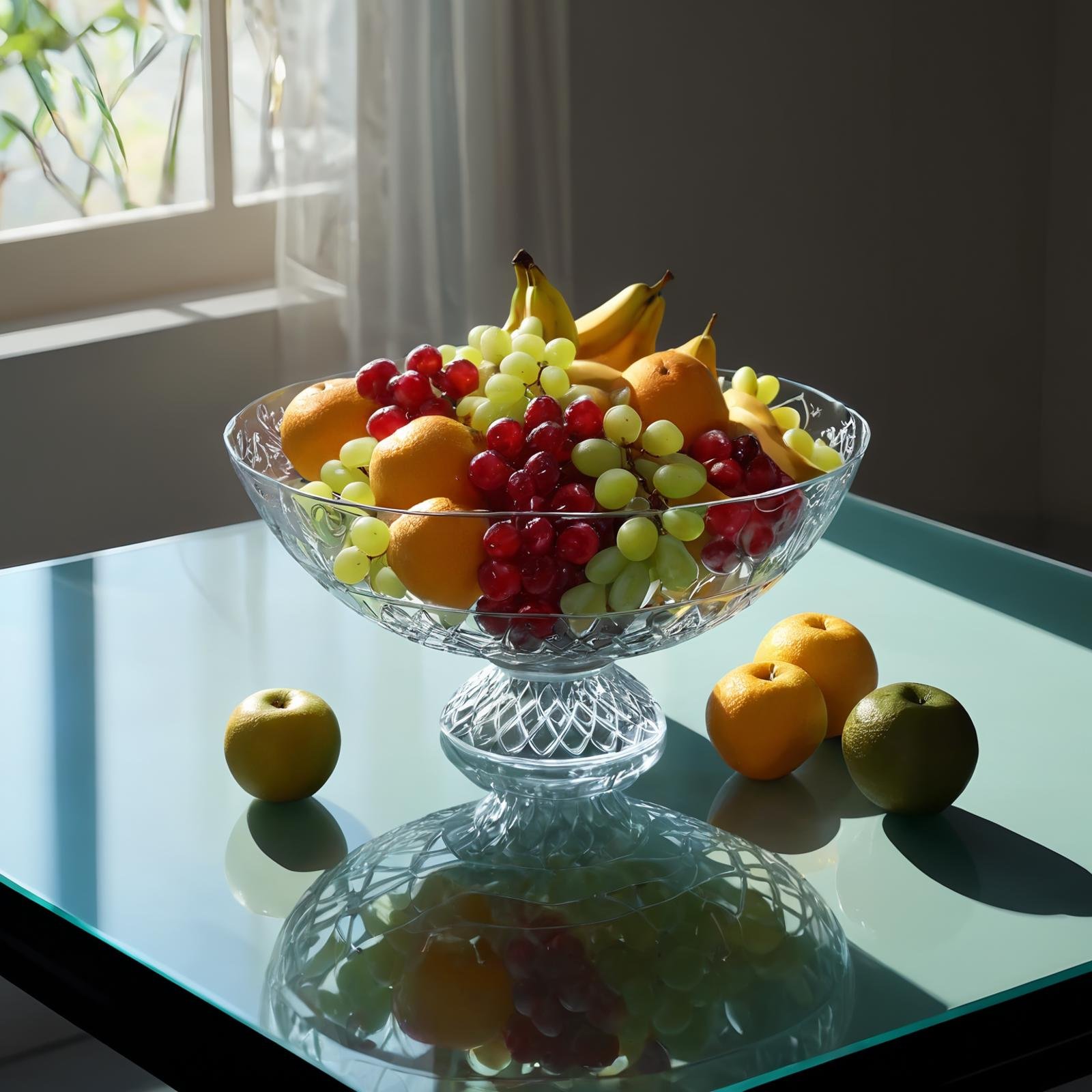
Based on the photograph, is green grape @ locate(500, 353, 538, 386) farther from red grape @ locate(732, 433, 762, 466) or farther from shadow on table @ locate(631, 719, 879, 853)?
shadow on table @ locate(631, 719, 879, 853)

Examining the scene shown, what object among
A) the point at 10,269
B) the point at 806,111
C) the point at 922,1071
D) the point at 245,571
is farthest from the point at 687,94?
the point at 922,1071

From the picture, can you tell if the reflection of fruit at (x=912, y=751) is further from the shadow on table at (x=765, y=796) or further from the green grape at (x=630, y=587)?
the green grape at (x=630, y=587)

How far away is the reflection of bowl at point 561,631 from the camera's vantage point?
899 mm

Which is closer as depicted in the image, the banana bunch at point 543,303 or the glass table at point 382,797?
the glass table at point 382,797

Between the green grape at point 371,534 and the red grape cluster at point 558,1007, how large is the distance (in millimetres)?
238

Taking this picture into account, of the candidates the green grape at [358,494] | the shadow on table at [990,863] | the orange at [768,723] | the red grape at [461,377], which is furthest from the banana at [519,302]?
the shadow on table at [990,863]

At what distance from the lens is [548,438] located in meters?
0.90

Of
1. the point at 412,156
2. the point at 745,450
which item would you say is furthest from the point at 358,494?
the point at 412,156

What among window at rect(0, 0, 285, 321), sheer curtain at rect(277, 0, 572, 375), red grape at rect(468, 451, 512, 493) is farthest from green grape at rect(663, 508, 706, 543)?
window at rect(0, 0, 285, 321)

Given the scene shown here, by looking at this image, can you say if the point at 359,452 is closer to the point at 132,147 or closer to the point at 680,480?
the point at 680,480

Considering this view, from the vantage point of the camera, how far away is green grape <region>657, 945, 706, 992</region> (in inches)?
29.9

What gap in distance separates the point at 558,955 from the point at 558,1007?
48mm

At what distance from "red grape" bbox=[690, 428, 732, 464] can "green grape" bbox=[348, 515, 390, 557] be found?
0.20 meters

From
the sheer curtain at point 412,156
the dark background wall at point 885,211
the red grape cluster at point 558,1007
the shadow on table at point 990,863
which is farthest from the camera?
the dark background wall at point 885,211
